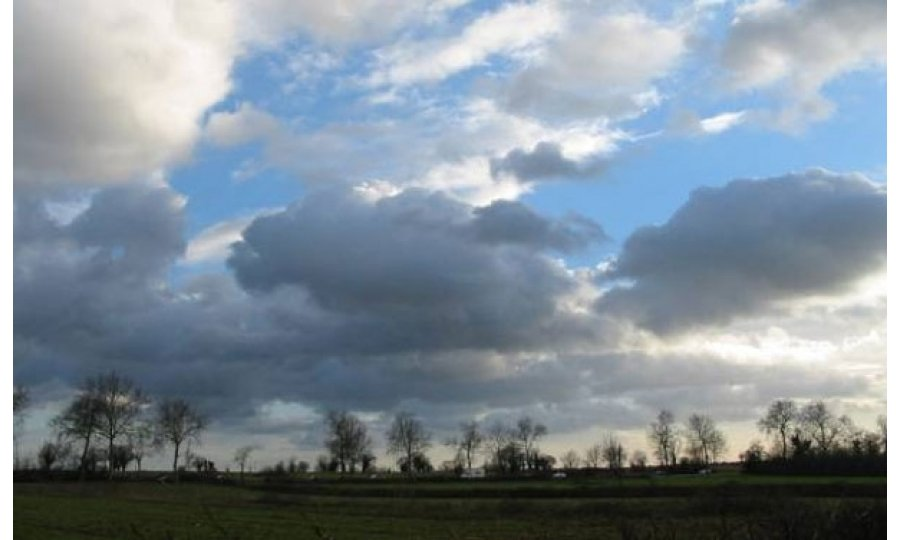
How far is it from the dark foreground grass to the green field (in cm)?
5

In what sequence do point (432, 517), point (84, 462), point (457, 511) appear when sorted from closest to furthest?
point (432, 517)
point (457, 511)
point (84, 462)

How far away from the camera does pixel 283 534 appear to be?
145 feet

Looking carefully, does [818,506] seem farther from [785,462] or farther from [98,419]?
[98,419]

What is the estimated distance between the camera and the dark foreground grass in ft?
54.2

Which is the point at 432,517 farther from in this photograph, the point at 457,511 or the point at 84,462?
the point at 84,462

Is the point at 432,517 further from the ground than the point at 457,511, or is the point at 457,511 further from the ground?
the point at 457,511

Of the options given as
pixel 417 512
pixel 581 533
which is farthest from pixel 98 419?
pixel 581 533

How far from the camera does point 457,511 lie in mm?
70750

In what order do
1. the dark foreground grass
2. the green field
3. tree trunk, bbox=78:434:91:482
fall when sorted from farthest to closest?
tree trunk, bbox=78:434:91:482 → the green field → the dark foreground grass

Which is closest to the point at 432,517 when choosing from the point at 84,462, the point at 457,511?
the point at 457,511

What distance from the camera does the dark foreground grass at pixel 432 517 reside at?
16.5 m

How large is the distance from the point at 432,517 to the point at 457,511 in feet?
20.2
